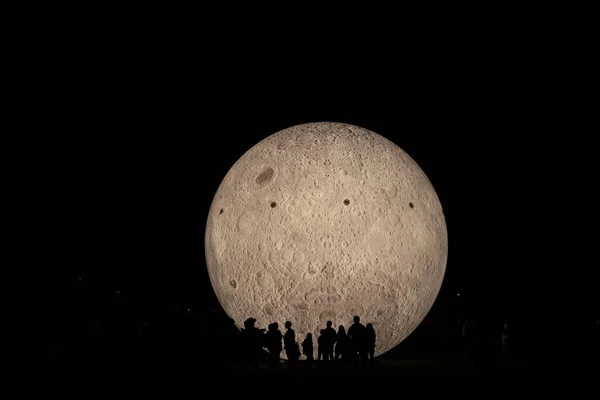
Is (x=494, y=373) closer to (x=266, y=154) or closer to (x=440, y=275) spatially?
(x=440, y=275)

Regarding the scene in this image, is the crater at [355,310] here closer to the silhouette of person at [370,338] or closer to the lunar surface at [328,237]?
the lunar surface at [328,237]

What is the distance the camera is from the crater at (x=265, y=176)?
60.3 ft

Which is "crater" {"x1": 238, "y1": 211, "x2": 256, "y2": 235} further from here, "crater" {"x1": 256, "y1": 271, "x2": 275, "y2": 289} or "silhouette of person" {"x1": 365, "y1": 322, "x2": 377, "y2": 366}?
"silhouette of person" {"x1": 365, "y1": 322, "x2": 377, "y2": 366}

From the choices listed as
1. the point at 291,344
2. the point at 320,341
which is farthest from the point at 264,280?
the point at 320,341

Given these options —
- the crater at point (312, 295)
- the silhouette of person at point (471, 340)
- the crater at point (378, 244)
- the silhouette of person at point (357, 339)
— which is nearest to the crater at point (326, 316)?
the crater at point (312, 295)

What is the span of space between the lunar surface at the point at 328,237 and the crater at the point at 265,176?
0.02 meters

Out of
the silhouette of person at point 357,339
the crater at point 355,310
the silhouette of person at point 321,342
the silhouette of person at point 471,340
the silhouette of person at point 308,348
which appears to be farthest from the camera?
the silhouette of person at point 471,340

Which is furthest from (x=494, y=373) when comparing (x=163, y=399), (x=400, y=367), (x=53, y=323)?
(x=53, y=323)

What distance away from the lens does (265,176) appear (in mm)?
18469

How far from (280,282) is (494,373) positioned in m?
3.79

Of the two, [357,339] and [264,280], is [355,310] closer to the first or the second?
[357,339]

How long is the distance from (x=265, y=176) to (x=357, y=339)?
3.31m

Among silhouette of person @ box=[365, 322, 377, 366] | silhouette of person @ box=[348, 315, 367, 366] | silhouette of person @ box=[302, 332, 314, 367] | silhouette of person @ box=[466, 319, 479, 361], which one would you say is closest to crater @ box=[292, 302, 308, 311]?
silhouette of person @ box=[302, 332, 314, 367]

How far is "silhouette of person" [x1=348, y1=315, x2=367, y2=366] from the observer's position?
56.2 ft
